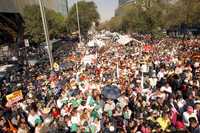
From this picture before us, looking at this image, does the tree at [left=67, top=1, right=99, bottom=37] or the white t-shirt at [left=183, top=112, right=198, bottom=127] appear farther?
the tree at [left=67, top=1, right=99, bottom=37]

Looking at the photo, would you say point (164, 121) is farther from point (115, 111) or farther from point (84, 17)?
point (84, 17)

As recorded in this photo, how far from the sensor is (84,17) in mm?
109500

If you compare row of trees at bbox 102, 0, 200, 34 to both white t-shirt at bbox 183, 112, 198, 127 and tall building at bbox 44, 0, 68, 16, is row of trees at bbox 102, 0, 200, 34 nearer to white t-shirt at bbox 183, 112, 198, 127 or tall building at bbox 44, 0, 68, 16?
tall building at bbox 44, 0, 68, 16

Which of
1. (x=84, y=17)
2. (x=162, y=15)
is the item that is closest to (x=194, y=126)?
(x=162, y=15)

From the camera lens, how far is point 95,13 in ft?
382

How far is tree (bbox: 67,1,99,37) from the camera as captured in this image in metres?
104

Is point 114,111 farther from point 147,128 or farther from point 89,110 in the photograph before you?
point 147,128

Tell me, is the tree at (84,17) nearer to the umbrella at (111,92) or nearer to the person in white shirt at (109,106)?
the umbrella at (111,92)

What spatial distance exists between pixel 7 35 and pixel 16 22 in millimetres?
7217

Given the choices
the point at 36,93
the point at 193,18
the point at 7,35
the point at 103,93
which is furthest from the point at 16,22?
the point at 103,93

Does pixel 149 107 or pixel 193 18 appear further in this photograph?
pixel 193 18

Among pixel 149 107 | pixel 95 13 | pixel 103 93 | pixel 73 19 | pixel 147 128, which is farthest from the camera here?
pixel 95 13

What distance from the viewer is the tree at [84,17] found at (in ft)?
340

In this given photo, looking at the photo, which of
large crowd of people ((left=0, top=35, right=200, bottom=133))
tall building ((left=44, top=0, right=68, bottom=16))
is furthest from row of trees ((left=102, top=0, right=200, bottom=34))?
large crowd of people ((left=0, top=35, right=200, bottom=133))
